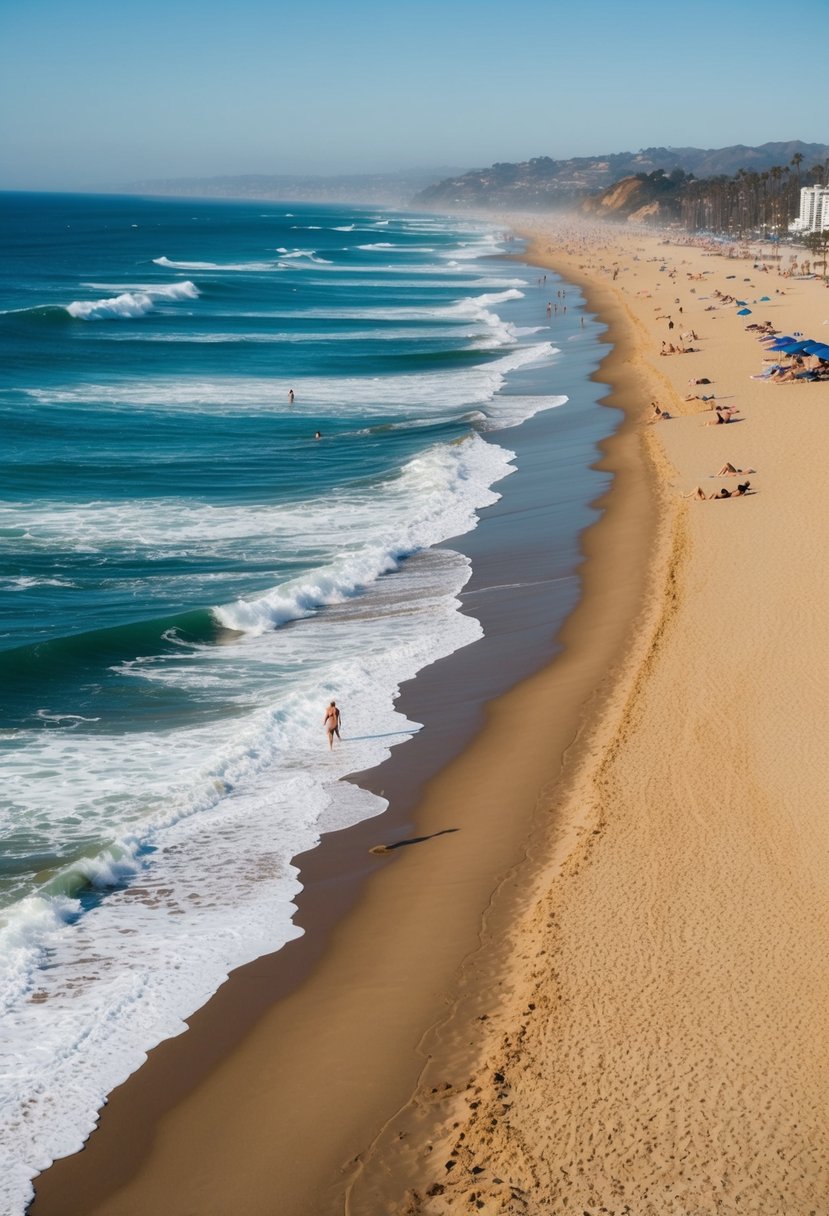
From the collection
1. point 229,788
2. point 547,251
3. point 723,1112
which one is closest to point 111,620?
point 229,788

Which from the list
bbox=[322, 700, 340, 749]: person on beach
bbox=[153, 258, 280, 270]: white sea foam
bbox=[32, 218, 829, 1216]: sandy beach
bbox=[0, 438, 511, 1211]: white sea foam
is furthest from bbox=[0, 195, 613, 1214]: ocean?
bbox=[153, 258, 280, 270]: white sea foam

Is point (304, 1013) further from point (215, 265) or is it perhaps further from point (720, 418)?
point (215, 265)

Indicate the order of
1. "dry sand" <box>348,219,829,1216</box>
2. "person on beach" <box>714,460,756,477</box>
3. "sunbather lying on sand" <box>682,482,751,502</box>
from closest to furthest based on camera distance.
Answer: "dry sand" <box>348,219,829,1216</box> < "sunbather lying on sand" <box>682,482,751,502</box> < "person on beach" <box>714,460,756,477</box>

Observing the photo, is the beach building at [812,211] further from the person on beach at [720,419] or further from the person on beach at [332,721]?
the person on beach at [332,721]

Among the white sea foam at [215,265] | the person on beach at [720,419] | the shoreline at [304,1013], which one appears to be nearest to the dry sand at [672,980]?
the shoreline at [304,1013]

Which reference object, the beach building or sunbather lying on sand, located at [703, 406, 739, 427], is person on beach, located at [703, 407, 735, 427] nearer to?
sunbather lying on sand, located at [703, 406, 739, 427]

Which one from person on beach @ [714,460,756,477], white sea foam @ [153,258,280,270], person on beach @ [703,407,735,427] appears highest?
white sea foam @ [153,258,280,270]
